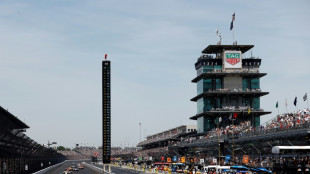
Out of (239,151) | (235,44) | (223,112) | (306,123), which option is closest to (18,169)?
(306,123)

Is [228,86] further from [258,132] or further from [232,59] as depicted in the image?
[258,132]

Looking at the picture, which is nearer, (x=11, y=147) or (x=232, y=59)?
(x=11, y=147)

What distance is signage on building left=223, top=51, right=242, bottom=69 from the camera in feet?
535

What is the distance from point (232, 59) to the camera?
164m

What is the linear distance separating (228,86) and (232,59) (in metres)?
8.36

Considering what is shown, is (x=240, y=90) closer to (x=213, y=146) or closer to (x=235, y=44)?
(x=235, y=44)

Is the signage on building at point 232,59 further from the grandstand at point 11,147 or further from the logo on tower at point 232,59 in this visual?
the grandstand at point 11,147

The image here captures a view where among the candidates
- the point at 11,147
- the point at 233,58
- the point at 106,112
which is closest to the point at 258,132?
the point at 106,112

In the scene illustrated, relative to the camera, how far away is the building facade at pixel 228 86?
162250 millimetres

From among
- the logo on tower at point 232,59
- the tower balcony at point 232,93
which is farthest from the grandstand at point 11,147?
the logo on tower at point 232,59

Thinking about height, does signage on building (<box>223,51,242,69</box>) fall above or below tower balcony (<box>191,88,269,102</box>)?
above

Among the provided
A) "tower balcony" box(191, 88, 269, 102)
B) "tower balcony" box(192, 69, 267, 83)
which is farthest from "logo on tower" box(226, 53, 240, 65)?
"tower balcony" box(191, 88, 269, 102)

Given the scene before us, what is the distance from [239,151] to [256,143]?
17795mm

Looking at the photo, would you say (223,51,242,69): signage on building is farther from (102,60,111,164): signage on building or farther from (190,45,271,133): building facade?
(102,60,111,164): signage on building
